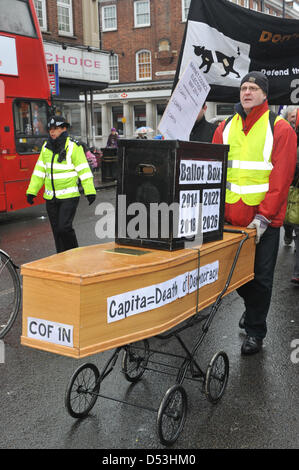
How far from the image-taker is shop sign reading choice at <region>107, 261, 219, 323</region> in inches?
107

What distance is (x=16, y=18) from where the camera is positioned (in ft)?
35.3

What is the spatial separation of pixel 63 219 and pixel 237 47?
2.74 metres

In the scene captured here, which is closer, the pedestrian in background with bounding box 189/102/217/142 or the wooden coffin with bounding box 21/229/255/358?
the wooden coffin with bounding box 21/229/255/358

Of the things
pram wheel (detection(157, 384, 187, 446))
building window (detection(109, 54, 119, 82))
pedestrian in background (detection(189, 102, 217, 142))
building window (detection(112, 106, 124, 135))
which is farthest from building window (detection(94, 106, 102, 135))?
pram wheel (detection(157, 384, 187, 446))

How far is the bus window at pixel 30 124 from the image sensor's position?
432 inches

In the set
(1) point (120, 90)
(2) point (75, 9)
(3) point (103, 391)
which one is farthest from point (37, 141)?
(1) point (120, 90)

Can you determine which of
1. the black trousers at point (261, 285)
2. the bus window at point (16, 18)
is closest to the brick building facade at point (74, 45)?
the bus window at point (16, 18)

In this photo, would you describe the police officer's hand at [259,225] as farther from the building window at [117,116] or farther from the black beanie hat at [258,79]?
the building window at [117,116]

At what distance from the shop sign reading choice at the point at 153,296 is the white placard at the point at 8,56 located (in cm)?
861

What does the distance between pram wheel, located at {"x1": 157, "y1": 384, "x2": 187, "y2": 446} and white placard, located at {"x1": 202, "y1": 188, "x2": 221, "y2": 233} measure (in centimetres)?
103

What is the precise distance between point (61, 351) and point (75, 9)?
78.0 feet

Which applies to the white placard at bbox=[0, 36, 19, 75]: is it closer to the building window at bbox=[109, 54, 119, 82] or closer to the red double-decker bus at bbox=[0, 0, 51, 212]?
the red double-decker bus at bbox=[0, 0, 51, 212]

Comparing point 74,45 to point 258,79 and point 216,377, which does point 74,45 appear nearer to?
point 258,79
